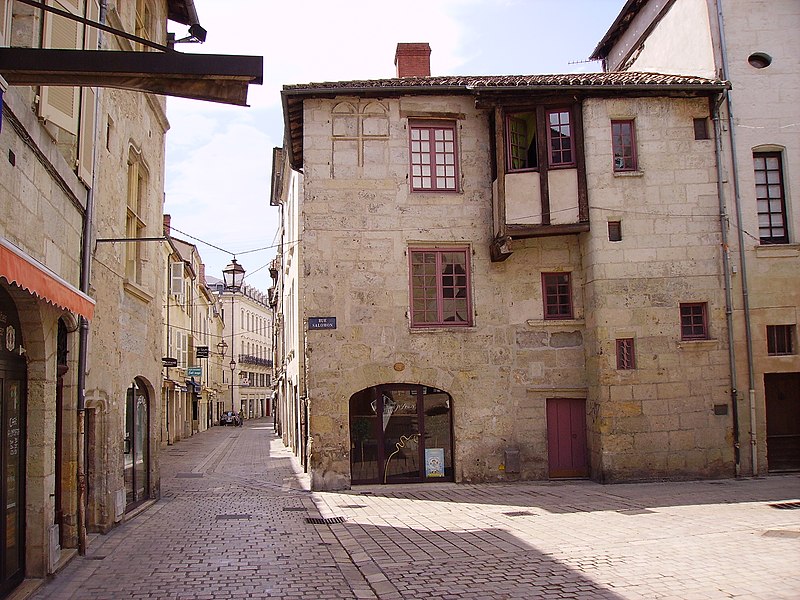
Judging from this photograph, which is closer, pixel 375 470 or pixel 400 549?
pixel 400 549

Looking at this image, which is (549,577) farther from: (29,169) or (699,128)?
(699,128)

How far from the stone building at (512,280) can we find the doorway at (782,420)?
108 centimetres

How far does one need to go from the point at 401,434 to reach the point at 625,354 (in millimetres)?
5021

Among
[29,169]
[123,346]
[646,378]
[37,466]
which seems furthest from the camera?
[646,378]

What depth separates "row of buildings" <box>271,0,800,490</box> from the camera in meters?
15.8

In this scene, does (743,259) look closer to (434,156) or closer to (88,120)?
(434,156)

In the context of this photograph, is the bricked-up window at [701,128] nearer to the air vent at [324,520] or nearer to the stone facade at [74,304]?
the air vent at [324,520]

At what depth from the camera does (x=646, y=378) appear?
15859mm

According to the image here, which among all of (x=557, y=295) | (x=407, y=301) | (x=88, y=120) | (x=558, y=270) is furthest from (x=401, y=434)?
(x=88, y=120)

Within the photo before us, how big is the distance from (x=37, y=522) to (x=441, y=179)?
1119cm

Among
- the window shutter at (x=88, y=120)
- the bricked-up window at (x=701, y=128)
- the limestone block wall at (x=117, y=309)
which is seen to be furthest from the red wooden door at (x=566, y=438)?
the window shutter at (x=88, y=120)

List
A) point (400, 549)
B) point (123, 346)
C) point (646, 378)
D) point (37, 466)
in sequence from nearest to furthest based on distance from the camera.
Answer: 1. point (37, 466)
2. point (400, 549)
3. point (123, 346)
4. point (646, 378)

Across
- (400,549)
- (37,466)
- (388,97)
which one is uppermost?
(388,97)

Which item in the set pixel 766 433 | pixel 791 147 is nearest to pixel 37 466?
pixel 766 433
